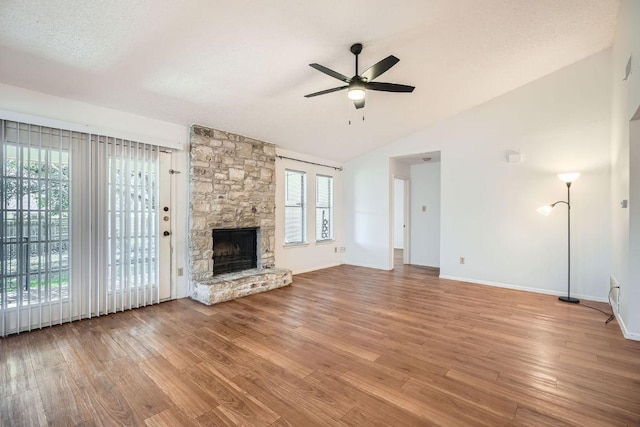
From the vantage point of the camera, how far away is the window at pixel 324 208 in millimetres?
6477

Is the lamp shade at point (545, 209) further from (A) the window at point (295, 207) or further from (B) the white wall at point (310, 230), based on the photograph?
(A) the window at point (295, 207)

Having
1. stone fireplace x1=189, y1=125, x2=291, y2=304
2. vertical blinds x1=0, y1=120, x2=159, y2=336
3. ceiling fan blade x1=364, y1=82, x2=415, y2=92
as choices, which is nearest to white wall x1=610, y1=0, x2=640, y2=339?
ceiling fan blade x1=364, y1=82, x2=415, y2=92

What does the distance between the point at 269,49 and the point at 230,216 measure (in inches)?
102

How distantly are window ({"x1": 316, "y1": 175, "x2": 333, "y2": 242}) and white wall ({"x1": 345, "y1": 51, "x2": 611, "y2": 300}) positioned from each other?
5.75 ft

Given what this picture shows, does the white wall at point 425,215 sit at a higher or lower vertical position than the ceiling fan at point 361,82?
lower

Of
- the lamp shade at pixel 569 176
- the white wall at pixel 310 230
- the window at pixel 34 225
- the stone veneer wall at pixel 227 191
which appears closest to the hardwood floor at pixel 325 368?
the window at pixel 34 225

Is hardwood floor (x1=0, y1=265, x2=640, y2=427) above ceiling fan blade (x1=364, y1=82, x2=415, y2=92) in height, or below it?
below

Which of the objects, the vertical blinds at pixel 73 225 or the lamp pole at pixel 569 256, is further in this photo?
the lamp pole at pixel 569 256

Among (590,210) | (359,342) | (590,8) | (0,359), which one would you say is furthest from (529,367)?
(0,359)

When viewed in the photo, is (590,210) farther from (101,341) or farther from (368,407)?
(101,341)

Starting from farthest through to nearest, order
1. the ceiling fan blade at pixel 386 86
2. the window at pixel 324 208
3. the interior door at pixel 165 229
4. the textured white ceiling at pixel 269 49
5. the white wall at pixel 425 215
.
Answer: the white wall at pixel 425 215 → the window at pixel 324 208 → the interior door at pixel 165 229 → the ceiling fan blade at pixel 386 86 → the textured white ceiling at pixel 269 49

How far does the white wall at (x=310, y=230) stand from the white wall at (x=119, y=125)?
1786mm

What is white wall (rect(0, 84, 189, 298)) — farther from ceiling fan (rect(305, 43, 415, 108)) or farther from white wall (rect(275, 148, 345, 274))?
ceiling fan (rect(305, 43, 415, 108))

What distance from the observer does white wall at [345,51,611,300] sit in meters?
4.15
